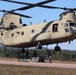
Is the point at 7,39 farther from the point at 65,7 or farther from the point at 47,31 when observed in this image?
the point at 65,7

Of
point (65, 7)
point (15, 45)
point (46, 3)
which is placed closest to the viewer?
point (46, 3)

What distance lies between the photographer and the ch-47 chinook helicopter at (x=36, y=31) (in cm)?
3256

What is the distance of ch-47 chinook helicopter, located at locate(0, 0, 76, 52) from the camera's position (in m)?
32.6

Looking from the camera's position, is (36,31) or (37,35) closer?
(37,35)

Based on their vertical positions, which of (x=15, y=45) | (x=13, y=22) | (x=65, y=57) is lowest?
(x=65, y=57)

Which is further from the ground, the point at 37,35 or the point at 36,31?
the point at 36,31

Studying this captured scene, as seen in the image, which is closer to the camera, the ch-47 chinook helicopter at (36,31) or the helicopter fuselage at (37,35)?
the ch-47 chinook helicopter at (36,31)

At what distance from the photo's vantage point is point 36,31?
1405 inches

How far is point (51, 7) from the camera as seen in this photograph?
3169 cm

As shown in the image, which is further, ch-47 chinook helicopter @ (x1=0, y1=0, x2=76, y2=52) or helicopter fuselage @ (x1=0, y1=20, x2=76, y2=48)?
helicopter fuselage @ (x1=0, y1=20, x2=76, y2=48)

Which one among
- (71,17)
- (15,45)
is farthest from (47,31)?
(15,45)

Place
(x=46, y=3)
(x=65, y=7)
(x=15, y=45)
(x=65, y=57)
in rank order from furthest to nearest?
(x=65, y=57) < (x=15, y=45) < (x=65, y=7) < (x=46, y=3)

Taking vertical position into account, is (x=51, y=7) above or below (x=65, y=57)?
above

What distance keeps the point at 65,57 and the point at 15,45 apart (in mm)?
44802
